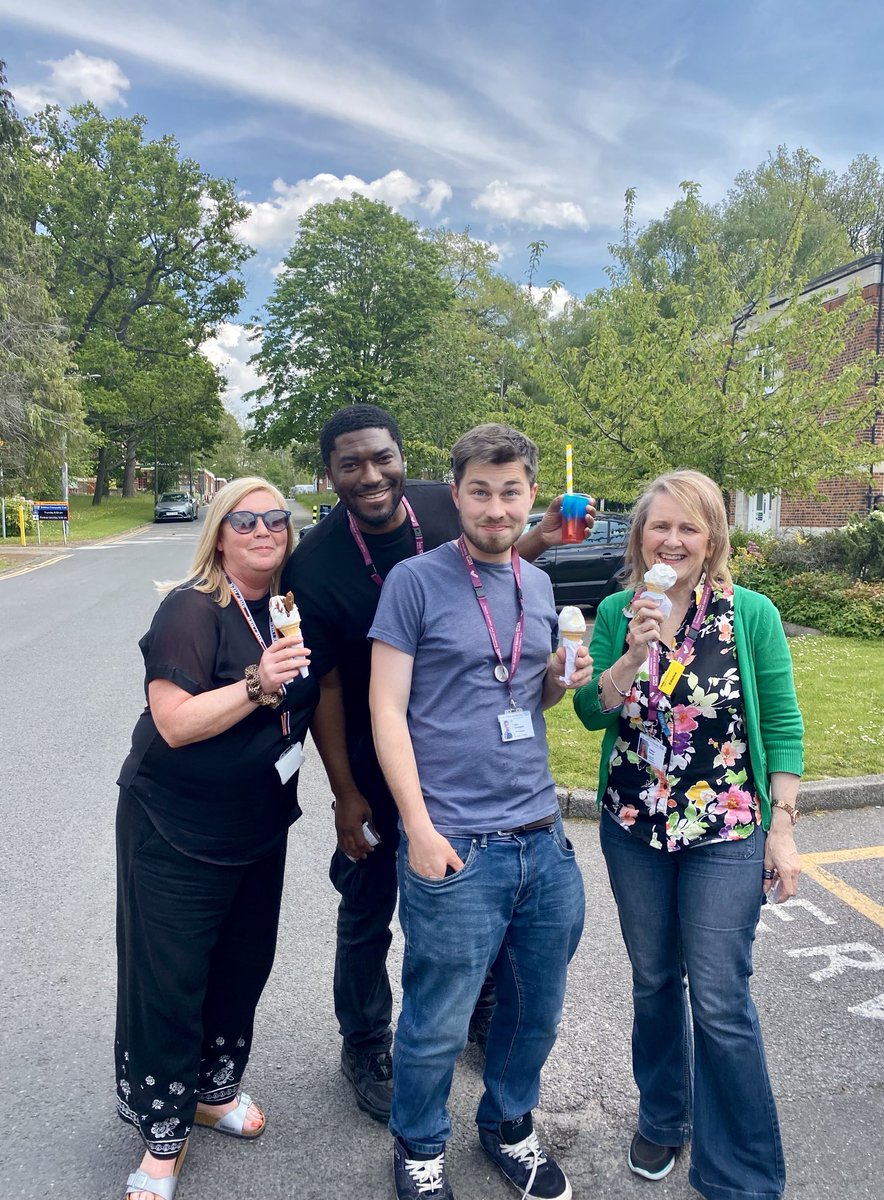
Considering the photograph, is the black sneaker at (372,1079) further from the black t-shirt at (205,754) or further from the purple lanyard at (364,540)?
the purple lanyard at (364,540)

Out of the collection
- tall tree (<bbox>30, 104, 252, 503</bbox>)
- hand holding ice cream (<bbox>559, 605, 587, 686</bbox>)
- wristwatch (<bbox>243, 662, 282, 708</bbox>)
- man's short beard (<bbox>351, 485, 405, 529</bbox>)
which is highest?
tall tree (<bbox>30, 104, 252, 503</bbox>)

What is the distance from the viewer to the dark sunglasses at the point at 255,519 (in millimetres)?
2225

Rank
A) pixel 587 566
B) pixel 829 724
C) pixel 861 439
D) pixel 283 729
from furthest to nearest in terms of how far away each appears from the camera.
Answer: pixel 861 439
pixel 587 566
pixel 829 724
pixel 283 729

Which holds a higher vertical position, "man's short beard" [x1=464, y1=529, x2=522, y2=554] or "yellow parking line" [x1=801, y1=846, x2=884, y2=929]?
"man's short beard" [x1=464, y1=529, x2=522, y2=554]

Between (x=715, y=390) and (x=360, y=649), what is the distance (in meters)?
9.29

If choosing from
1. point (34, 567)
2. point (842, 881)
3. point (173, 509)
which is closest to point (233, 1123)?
point (842, 881)

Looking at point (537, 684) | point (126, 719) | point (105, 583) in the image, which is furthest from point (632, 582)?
point (105, 583)

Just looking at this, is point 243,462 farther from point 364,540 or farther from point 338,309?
point 364,540

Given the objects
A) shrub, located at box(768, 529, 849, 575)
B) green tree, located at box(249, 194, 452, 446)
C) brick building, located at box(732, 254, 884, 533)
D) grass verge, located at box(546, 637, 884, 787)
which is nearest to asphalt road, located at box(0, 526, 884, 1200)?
grass verge, located at box(546, 637, 884, 787)

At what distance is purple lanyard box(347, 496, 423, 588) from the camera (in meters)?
2.45

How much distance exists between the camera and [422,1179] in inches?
83.7

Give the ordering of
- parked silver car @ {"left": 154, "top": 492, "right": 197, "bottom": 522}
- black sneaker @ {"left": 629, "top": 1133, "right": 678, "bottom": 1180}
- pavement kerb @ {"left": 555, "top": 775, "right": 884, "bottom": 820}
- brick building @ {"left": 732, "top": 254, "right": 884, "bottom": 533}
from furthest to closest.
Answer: parked silver car @ {"left": 154, "top": 492, "right": 197, "bottom": 522} < brick building @ {"left": 732, "top": 254, "right": 884, "bottom": 533} < pavement kerb @ {"left": 555, "top": 775, "right": 884, "bottom": 820} < black sneaker @ {"left": 629, "top": 1133, "right": 678, "bottom": 1180}

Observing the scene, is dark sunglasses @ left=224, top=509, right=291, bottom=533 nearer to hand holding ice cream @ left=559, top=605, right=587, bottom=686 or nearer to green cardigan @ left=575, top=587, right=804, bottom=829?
hand holding ice cream @ left=559, top=605, right=587, bottom=686

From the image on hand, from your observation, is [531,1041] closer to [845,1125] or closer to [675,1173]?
[675,1173]
